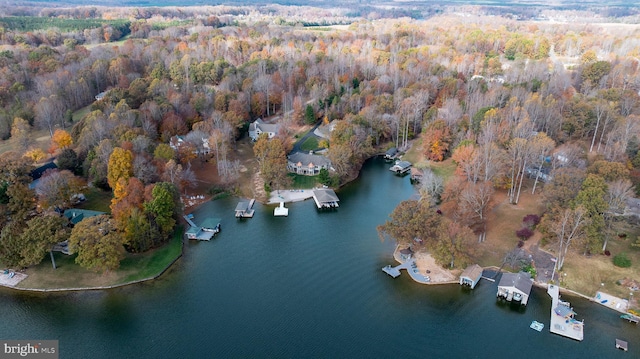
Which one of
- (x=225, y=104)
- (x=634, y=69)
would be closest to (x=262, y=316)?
(x=225, y=104)

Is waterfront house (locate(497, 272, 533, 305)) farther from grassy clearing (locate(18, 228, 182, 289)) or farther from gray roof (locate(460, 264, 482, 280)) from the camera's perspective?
grassy clearing (locate(18, 228, 182, 289))

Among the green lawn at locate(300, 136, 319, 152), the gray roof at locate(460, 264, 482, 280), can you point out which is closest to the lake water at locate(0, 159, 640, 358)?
the gray roof at locate(460, 264, 482, 280)

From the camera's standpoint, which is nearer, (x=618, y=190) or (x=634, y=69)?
(x=618, y=190)

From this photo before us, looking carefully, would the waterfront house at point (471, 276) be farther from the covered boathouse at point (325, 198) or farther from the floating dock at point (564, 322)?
the covered boathouse at point (325, 198)

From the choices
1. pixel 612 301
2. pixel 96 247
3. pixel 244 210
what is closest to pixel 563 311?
pixel 612 301

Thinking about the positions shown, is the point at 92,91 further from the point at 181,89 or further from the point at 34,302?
the point at 34,302

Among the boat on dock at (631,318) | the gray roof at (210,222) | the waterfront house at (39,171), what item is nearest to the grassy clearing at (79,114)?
the waterfront house at (39,171)
